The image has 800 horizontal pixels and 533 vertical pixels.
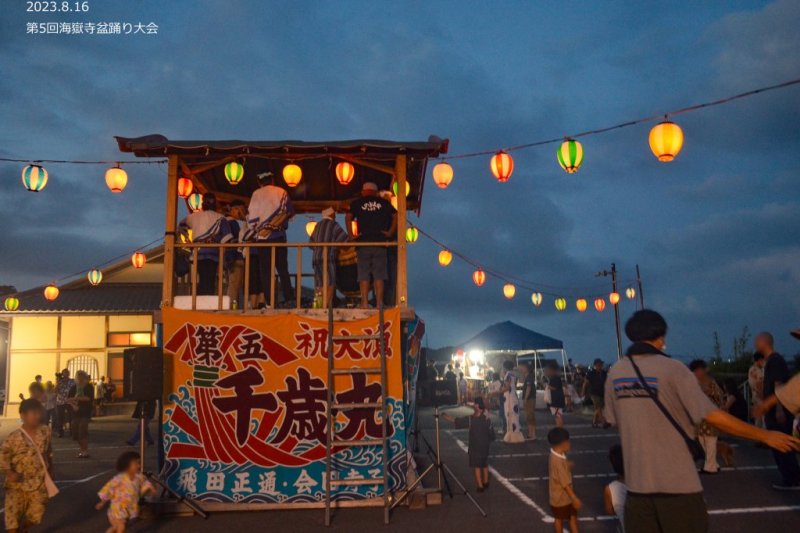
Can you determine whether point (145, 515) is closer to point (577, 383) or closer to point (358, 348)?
point (358, 348)

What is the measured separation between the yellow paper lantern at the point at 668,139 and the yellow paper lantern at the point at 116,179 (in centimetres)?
1040

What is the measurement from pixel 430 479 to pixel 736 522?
4.84 metres

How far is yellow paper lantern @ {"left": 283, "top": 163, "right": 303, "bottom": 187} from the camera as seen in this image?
36.5 ft

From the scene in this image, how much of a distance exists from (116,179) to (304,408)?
721 centimetres

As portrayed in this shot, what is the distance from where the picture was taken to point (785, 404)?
383 centimetres

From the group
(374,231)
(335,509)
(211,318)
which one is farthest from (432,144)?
(335,509)

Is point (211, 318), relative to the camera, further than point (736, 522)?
Yes

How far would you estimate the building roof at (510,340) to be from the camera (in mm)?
27703

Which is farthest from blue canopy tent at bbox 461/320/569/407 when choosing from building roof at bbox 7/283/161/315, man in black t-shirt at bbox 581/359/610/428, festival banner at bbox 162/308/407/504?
festival banner at bbox 162/308/407/504

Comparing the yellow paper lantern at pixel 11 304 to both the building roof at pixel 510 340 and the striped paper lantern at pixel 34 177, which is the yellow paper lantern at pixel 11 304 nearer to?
the striped paper lantern at pixel 34 177

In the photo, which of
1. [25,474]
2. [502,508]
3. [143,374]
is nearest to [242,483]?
[143,374]

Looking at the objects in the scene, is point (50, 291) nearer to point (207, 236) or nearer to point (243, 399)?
point (207, 236)

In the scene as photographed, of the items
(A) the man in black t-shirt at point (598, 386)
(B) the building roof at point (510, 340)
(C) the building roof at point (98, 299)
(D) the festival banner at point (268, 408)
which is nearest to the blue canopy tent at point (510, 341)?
(B) the building roof at point (510, 340)

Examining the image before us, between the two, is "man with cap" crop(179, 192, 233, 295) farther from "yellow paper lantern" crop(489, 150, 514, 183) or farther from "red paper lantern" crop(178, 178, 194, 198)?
"yellow paper lantern" crop(489, 150, 514, 183)
